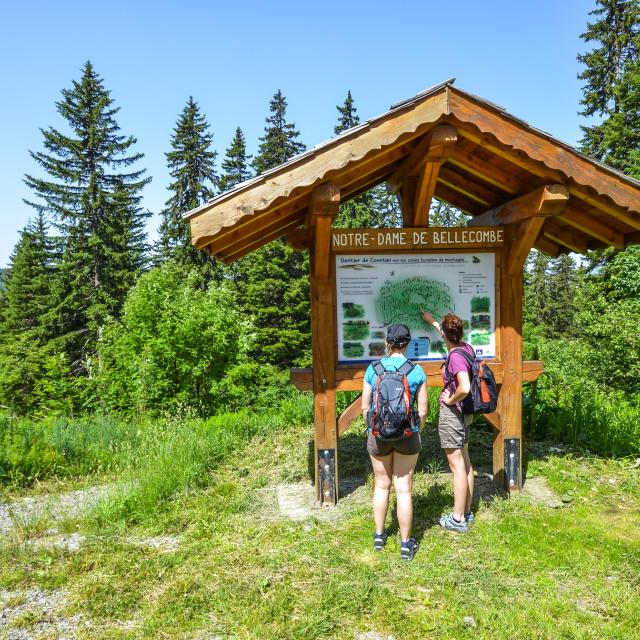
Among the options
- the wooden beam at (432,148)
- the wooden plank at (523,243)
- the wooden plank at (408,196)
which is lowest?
the wooden plank at (523,243)

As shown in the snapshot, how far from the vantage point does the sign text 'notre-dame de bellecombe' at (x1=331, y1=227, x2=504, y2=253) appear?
16.4ft

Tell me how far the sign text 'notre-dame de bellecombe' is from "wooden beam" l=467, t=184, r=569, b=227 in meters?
0.22

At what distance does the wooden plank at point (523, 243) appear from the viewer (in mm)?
4930

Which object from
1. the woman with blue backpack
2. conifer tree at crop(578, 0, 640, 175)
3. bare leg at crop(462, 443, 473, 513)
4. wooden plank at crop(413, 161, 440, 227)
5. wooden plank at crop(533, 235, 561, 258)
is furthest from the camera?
conifer tree at crop(578, 0, 640, 175)

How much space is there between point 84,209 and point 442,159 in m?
27.8

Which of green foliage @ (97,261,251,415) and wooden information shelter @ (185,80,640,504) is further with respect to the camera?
green foliage @ (97,261,251,415)

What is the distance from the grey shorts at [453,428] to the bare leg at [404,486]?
511 mm

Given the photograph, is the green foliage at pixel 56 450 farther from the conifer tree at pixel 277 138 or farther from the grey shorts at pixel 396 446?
the conifer tree at pixel 277 138

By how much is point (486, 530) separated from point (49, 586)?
138 inches

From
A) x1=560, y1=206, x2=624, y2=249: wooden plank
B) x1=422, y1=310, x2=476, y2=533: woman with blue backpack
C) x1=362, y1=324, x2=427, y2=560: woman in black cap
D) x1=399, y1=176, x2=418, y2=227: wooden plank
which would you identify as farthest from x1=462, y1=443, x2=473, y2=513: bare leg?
x1=560, y1=206, x2=624, y2=249: wooden plank

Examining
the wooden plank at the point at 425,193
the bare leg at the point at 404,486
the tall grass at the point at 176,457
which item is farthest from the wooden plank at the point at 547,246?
the tall grass at the point at 176,457

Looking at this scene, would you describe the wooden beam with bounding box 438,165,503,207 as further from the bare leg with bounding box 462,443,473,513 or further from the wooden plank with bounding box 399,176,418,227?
the bare leg with bounding box 462,443,473,513

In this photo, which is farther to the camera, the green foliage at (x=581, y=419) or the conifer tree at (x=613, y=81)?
the conifer tree at (x=613, y=81)

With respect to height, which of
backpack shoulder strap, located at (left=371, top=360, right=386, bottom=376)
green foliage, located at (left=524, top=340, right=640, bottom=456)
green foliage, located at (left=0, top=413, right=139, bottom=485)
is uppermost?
backpack shoulder strap, located at (left=371, top=360, right=386, bottom=376)
